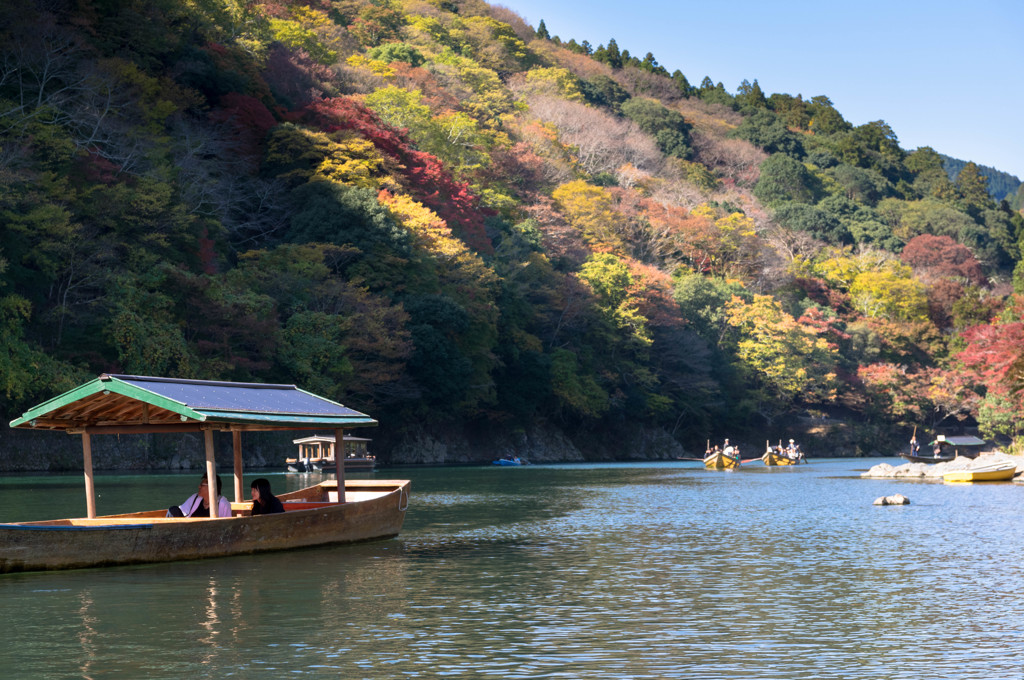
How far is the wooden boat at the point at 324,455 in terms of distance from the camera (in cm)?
5106

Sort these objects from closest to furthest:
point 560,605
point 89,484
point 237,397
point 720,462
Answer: point 560,605 → point 89,484 → point 237,397 → point 720,462

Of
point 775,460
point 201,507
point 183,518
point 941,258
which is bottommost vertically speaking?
point 775,460

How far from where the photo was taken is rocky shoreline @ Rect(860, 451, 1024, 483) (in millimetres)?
44719

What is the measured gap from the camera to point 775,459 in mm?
66688

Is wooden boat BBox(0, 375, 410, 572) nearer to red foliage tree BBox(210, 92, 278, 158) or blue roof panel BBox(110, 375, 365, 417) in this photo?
blue roof panel BBox(110, 375, 365, 417)

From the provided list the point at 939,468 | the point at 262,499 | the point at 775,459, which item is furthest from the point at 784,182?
the point at 262,499

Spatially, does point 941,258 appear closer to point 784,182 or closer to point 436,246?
point 784,182

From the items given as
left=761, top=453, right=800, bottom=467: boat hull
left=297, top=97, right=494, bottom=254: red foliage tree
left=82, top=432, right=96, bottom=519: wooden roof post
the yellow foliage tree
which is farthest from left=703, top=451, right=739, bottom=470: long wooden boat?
left=82, top=432, right=96, bottom=519: wooden roof post

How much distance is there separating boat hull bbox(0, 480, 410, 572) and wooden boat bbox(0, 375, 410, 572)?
2cm

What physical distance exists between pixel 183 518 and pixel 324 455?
37675mm

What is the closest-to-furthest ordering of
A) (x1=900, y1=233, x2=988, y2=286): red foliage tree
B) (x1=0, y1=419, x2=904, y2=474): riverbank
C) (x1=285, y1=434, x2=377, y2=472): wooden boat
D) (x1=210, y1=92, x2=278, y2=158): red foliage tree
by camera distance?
(x1=0, y1=419, x2=904, y2=474): riverbank < (x1=285, y1=434, x2=377, y2=472): wooden boat < (x1=210, y1=92, x2=278, y2=158): red foliage tree < (x1=900, y1=233, x2=988, y2=286): red foliage tree

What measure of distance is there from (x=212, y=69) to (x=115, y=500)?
37.8m

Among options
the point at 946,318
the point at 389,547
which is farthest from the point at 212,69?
the point at 946,318

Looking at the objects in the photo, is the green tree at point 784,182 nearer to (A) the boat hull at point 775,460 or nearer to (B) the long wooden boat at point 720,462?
(A) the boat hull at point 775,460
